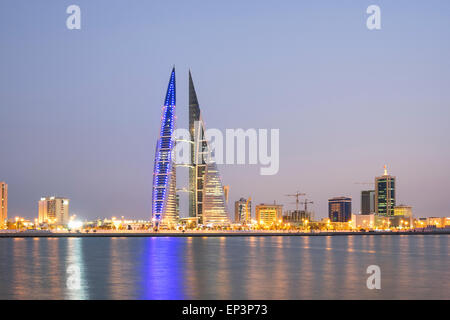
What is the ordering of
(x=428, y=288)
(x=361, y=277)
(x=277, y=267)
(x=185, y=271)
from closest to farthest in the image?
(x=428, y=288)
(x=361, y=277)
(x=185, y=271)
(x=277, y=267)

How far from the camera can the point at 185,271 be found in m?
68.8

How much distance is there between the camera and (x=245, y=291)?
50.5 metres

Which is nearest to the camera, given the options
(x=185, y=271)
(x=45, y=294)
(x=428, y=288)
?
(x=45, y=294)
